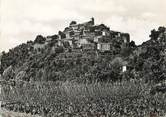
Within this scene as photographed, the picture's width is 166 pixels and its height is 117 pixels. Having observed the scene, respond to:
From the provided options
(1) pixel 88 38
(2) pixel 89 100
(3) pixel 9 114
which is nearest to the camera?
(2) pixel 89 100

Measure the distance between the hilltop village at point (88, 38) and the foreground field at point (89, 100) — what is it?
0.53 m

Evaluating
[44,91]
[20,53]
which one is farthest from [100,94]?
[20,53]

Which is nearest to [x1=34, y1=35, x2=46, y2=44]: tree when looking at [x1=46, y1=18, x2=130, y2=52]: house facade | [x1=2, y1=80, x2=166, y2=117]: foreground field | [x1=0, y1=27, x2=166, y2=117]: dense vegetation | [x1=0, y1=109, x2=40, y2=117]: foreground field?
[x1=0, y1=27, x2=166, y2=117]: dense vegetation

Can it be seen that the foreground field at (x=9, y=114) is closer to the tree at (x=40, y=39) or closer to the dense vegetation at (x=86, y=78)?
the dense vegetation at (x=86, y=78)

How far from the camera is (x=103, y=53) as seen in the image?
720 cm

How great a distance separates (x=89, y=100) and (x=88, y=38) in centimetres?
89

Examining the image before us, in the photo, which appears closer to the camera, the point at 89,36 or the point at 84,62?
the point at 84,62

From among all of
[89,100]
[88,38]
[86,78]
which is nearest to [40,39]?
[88,38]

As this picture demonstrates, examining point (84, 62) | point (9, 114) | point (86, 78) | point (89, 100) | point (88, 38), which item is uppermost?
point (88, 38)

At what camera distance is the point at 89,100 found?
7172mm

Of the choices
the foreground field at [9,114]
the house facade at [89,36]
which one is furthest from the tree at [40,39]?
the foreground field at [9,114]

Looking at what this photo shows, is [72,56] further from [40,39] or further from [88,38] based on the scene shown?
[40,39]

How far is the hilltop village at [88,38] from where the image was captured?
23.4ft

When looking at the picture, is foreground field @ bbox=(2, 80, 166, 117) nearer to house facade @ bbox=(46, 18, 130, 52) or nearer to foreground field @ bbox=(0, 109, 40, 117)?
foreground field @ bbox=(0, 109, 40, 117)
